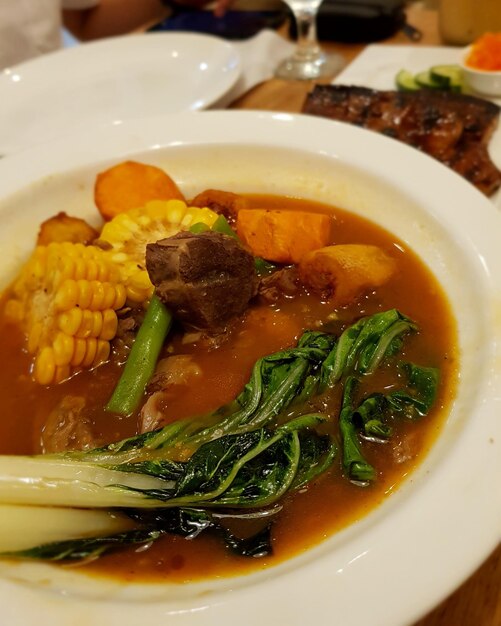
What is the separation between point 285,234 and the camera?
2.17 meters

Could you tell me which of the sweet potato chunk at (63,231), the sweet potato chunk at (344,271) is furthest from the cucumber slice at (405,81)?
the sweet potato chunk at (63,231)

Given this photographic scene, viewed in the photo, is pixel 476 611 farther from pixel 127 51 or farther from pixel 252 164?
pixel 127 51

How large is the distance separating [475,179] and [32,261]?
1871mm

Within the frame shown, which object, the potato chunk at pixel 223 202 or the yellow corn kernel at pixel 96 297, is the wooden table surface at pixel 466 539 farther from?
the yellow corn kernel at pixel 96 297

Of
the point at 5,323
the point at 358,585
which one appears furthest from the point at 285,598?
the point at 5,323

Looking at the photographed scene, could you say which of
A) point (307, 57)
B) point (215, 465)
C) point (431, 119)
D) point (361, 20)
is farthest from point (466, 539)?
point (361, 20)

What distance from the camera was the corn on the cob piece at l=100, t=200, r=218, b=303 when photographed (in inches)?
84.1

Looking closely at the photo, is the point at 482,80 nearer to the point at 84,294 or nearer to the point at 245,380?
the point at 245,380

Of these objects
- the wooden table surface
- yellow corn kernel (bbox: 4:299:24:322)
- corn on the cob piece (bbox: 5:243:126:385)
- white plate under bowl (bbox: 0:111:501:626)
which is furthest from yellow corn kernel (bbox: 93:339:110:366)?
the wooden table surface

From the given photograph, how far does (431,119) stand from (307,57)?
1.35 meters

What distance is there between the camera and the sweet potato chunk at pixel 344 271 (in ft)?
6.51

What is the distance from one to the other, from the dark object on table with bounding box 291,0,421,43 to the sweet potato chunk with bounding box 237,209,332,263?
7.68 feet

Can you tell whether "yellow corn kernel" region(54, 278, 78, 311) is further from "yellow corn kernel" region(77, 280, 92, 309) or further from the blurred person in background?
the blurred person in background

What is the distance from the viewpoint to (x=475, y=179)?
2414mm
